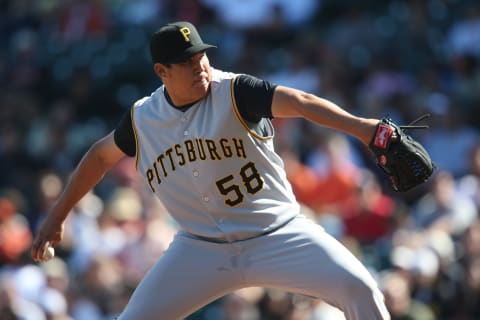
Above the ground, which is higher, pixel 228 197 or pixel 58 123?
pixel 228 197

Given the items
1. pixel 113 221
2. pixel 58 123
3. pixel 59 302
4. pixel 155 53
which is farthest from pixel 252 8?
pixel 155 53

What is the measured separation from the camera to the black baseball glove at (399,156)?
5066 millimetres

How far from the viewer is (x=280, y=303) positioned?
344 inches

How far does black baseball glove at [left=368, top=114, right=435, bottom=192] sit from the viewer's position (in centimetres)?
507

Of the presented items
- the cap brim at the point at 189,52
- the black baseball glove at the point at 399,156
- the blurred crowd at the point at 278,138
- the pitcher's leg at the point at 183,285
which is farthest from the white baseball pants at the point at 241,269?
the blurred crowd at the point at 278,138

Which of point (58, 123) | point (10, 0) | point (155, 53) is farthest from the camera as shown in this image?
point (10, 0)

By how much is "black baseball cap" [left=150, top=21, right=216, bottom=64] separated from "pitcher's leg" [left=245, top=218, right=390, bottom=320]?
104 centimetres

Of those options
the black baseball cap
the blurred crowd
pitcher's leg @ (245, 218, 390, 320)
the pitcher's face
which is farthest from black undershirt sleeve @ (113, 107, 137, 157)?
the blurred crowd

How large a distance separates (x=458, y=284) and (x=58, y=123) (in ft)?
19.2

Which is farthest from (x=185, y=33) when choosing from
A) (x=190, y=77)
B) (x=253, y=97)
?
(x=253, y=97)

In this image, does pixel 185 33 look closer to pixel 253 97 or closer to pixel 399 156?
pixel 253 97

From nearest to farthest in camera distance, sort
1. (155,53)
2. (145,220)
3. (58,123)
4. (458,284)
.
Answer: (155,53) < (458,284) < (145,220) < (58,123)

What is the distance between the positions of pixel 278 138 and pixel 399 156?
5.36 meters

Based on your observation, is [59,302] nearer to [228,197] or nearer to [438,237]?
[438,237]
